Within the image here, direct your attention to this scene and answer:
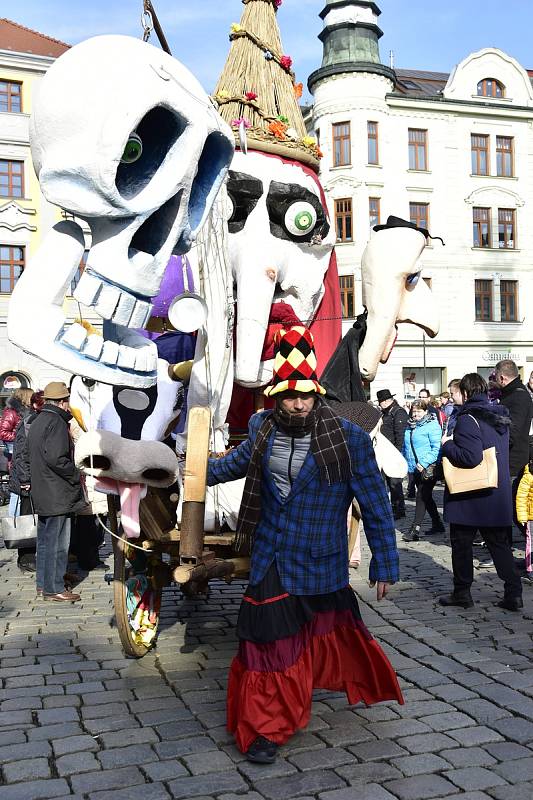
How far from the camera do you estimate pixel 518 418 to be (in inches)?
308

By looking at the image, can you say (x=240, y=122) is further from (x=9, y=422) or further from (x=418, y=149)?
(x=418, y=149)

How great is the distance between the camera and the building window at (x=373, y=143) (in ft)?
97.1

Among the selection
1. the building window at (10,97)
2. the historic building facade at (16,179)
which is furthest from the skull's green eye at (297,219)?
the building window at (10,97)

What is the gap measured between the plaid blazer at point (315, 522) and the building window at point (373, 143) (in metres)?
27.4

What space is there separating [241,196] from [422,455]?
5.79m

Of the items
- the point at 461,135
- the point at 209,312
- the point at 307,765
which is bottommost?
the point at 307,765

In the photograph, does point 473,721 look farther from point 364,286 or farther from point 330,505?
point 364,286

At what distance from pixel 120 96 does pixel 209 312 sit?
53.5 inches

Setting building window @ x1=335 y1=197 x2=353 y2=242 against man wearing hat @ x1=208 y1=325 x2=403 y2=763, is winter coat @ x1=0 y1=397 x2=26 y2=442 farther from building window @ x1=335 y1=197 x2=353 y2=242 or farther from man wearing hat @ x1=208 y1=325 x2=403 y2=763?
building window @ x1=335 y1=197 x2=353 y2=242

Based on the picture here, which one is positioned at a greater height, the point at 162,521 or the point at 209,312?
the point at 209,312

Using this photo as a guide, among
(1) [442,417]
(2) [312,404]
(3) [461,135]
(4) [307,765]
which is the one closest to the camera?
(4) [307,765]

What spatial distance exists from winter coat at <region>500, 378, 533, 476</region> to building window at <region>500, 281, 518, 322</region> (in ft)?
79.7

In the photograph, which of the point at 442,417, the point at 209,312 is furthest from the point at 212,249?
the point at 442,417

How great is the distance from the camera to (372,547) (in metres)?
3.77
